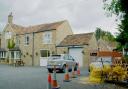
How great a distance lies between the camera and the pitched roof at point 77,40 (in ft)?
137

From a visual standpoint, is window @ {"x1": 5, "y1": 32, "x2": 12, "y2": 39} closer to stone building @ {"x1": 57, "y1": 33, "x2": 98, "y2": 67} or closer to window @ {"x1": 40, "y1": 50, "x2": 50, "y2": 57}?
window @ {"x1": 40, "y1": 50, "x2": 50, "y2": 57}

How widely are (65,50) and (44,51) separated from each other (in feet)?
15.3

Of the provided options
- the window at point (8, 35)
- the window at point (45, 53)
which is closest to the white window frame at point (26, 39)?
the window at point (45, 53)

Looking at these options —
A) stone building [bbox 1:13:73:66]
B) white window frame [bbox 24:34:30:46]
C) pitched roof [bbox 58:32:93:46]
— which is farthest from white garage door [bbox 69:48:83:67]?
white window frame [bbox 24:34:30:46]

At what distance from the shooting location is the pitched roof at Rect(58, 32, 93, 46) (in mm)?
41750

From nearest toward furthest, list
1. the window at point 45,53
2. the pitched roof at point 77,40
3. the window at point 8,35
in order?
the pitched roof at point 77,40 → the window at point 45,53 → the window at point 8,35

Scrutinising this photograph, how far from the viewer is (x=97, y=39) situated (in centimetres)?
4438

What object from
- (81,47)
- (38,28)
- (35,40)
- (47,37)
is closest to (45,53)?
(47,37)

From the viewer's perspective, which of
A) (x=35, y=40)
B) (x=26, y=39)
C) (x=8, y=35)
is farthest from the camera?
(x=8, y=35)

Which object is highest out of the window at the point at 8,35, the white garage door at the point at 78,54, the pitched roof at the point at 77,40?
the window at the point at 8,35

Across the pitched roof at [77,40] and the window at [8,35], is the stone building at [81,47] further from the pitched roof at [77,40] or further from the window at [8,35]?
the window at [8,35]

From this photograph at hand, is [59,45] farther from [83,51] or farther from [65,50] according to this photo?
[83,51]

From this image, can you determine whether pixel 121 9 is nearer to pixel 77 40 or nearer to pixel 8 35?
pixel 77 40

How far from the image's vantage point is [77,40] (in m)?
43.3
